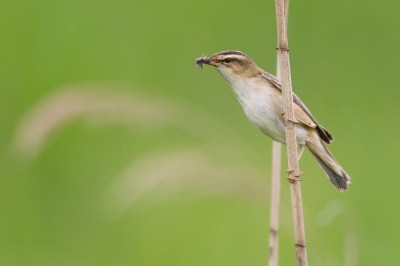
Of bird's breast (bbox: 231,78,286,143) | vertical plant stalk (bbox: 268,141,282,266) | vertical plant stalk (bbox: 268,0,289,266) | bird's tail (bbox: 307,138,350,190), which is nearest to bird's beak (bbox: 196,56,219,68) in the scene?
bird's breast (bbox: 231,78,286,143)

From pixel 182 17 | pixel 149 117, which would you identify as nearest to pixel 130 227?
pixel 149 117

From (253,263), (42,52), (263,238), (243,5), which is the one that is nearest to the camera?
(253,263)

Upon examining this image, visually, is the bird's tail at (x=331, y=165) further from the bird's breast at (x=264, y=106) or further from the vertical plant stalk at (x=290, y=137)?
the vertical plant stalk at (x=290, y=137)

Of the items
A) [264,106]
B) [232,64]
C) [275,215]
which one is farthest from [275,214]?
[232,64]

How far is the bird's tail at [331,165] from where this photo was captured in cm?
323

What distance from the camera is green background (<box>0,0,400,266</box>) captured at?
264 centimetres

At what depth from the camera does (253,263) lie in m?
3.66

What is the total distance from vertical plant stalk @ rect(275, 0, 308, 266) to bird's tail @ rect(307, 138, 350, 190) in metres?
0.82

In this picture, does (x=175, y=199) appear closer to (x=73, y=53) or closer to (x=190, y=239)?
(x=190, y=239)

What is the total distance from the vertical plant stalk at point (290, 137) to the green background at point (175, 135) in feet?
0.67

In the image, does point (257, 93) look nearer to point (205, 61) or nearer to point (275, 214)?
point (205, 61)

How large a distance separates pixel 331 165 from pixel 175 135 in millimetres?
2106

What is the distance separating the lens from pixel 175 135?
516cm

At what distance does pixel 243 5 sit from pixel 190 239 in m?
3.12
